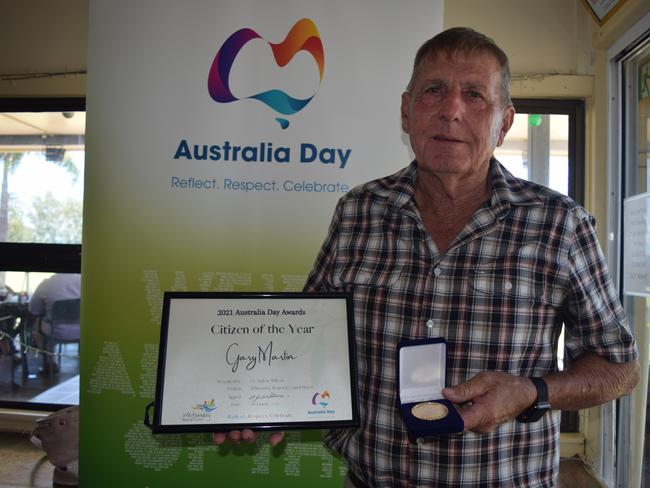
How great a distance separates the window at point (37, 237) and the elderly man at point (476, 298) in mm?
3015

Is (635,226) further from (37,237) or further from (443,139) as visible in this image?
(37,237)

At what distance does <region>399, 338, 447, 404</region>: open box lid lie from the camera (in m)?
1.10

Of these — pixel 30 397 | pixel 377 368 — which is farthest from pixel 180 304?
pixel 30 397

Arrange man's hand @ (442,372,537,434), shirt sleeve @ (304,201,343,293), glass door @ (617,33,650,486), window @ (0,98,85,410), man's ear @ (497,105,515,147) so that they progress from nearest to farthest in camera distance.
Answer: man's hand @ (442,372,537,434)
man's ear @ (497,105,515,147)
shirt sleeve @ (304,201,343,293)
glass door @ (617,33,650,486)
window @ (0,98,85,410)

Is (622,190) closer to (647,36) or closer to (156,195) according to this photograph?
(647,36)

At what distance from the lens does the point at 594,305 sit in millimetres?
1124

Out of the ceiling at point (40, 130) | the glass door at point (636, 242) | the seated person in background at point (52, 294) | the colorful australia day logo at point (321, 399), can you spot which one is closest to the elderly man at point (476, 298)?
A: the colorful australia day logo at point (321, 399)

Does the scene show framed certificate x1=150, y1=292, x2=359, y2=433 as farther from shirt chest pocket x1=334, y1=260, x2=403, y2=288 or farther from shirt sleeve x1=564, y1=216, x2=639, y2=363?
shirt sleeve x1=564, y1=216, x2=639, y2=363

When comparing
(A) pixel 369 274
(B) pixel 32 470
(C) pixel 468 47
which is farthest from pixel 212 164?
(B) pixel 32 470

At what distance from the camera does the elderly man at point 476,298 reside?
114 centimetres

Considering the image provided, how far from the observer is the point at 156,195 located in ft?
7.69

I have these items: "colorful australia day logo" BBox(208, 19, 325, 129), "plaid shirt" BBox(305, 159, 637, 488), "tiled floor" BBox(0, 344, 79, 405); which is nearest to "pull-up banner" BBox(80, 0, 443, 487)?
"colorful australia day logo" BBox(208, 19, 325, 129)

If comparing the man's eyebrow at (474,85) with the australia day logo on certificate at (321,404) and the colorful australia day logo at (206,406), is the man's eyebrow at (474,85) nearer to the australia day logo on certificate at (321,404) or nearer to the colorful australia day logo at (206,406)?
the australia day logo on certificate at (321,404)

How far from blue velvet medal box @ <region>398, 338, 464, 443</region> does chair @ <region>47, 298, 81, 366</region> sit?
331 centimetres
